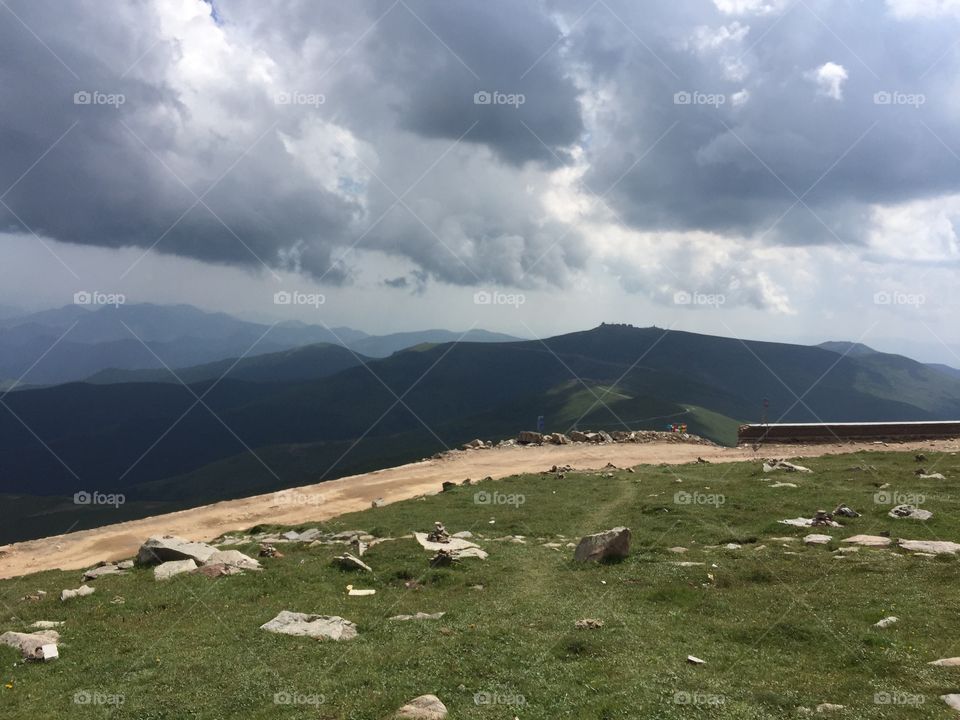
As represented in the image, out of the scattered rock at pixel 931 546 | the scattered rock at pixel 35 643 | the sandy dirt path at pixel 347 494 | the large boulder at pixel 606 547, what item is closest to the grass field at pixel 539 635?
the scattered rock at pixel 35 643

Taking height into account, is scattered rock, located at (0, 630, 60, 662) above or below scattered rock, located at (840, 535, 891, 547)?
below

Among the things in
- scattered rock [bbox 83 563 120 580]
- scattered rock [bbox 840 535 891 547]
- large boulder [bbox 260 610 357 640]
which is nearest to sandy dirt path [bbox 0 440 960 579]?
scattered rock [bbox 83 563 120 580]

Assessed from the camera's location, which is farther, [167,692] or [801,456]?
[801,456]

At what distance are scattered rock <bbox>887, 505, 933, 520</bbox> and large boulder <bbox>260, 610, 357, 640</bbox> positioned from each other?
24.8 m

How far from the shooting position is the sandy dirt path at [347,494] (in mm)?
35625

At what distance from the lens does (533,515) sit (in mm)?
34156

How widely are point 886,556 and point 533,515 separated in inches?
681

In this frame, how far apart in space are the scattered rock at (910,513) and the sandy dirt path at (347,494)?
2267 cm

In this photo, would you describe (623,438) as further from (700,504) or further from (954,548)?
(954,548)

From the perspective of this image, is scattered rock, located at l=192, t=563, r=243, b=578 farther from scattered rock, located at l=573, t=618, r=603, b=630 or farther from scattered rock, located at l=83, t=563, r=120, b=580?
scattered rock, located at l=573, t=618, r=603, b=630

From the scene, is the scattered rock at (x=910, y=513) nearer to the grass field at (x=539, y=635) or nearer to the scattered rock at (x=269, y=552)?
the grass field at (x=539, y=635)

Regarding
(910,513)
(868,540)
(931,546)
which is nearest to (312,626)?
(868,540)

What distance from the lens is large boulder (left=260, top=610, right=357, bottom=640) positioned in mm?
17766

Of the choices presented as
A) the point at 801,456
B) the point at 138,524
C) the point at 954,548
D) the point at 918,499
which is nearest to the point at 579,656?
the point at 954,548
